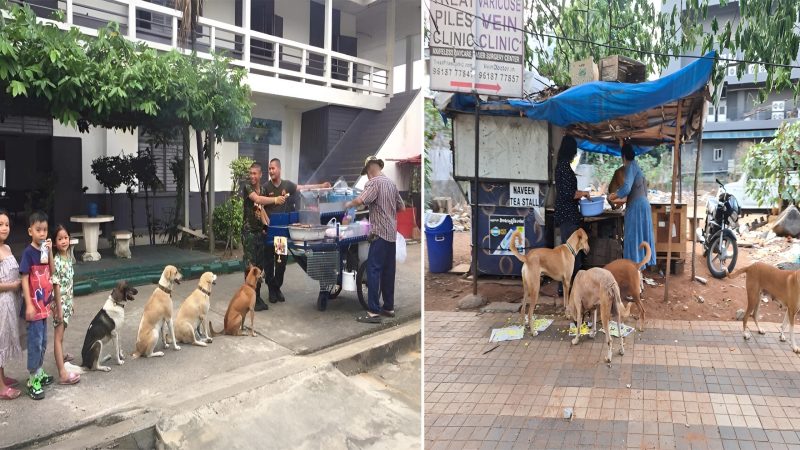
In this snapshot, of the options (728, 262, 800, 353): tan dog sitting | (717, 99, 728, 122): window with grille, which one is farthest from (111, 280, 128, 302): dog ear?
(717, 99, 728, 122): window with grille

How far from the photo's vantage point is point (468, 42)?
4.24 m

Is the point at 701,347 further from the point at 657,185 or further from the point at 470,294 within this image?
the point at 657,185

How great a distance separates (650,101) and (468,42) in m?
1.48

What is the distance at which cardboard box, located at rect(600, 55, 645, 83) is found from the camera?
5.23 metres

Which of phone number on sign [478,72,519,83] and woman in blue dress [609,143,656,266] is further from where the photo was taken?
woman in blue dress [609,143,656,266]

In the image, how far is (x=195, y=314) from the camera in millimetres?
3611

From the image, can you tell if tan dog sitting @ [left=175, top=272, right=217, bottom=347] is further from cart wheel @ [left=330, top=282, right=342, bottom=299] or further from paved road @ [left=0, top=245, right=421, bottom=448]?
cart wheel @ [left=330, top=282, right=342, bottom=299]

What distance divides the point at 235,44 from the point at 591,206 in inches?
138

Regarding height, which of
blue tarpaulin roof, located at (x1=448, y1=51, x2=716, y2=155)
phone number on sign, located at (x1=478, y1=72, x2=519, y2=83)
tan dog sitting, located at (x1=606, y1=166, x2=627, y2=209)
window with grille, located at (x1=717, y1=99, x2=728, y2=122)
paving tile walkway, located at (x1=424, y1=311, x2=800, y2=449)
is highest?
window with grille, located at (x1=717, y1=99, x2=728, y2=122)

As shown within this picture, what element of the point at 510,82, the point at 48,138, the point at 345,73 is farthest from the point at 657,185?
the point at 48,138

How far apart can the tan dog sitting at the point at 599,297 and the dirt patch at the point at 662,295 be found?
0.96 meters

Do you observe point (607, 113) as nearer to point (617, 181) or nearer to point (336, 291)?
point (617, 181)

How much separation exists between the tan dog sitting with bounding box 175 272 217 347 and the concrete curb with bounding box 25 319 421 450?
437 millimetres

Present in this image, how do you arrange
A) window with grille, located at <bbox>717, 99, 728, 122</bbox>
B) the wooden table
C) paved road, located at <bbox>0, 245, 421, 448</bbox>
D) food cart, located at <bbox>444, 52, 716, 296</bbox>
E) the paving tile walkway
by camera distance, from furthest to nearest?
window with grille, located at <bbox>717, 99, 728, 122</bbox> < food cart, located at <bbox>444, 52, 716, 296</bbox> < the wooden table < the paving tile walkway < paved road, located at <bbox>0, 245, 421, 448</bbox>
